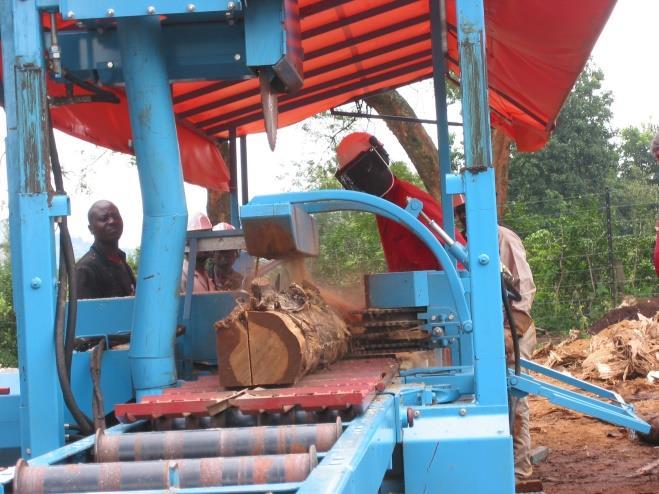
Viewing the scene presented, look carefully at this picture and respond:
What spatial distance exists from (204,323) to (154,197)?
3.02 feet

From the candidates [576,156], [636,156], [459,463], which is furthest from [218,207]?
[636,156]

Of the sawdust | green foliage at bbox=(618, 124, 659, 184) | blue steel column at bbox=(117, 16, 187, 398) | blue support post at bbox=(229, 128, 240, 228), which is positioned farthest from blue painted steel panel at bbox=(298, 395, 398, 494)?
green foliage at bbox=(618, 124, 659, 184)

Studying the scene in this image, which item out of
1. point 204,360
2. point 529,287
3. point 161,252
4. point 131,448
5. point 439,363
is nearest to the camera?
point 131,448

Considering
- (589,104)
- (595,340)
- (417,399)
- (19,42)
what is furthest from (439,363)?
(589,104)

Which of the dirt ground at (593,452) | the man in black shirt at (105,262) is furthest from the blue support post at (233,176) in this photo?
the dirt ground at (593,452)

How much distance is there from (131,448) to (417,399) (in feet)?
4.71

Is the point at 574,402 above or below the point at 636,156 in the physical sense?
below

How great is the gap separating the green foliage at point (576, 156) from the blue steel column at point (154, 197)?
24.5 m

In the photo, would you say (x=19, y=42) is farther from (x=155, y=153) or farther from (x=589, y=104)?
(x=589, y=104)

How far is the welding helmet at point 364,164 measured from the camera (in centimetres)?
623

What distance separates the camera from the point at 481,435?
11.7 ft

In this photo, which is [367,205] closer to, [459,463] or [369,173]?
[459,463]

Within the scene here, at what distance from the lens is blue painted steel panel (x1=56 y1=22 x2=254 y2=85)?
14.7ft

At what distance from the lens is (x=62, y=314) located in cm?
402
